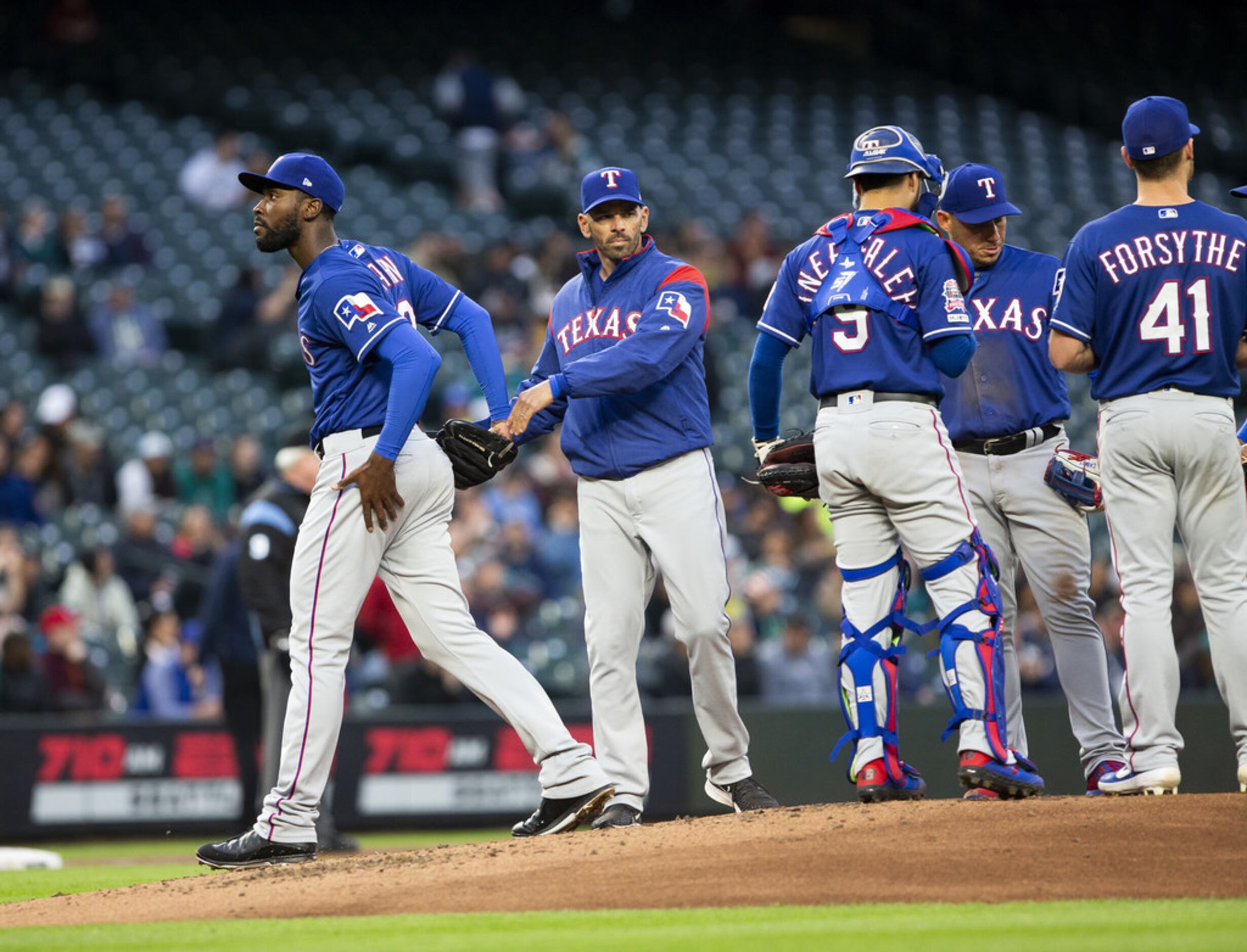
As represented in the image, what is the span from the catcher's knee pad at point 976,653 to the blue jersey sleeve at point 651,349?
1.25 m

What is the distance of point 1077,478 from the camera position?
20.4 feet

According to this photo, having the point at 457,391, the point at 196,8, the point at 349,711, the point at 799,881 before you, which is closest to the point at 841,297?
the point at 799,881

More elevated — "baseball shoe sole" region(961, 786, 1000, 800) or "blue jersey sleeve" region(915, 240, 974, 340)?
"blue jersey sleeve" region(915, 240, 974, 340)

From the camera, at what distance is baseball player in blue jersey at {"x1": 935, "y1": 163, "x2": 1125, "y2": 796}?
20.9 ft

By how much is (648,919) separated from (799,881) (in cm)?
56

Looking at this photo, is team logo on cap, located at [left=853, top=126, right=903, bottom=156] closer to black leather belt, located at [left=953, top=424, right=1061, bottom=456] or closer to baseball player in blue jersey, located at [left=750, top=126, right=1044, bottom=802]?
baseball player in blue jersey, located at [left=750, top=126, right=1044, bottom=802]

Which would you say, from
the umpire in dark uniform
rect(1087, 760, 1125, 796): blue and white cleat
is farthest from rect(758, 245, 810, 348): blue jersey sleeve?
the umpire in dark uniform

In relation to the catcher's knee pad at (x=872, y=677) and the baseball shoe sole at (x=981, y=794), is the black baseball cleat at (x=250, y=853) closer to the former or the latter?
the catcher's knee pad at (x=872, y=677)

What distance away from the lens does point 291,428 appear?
13.8m

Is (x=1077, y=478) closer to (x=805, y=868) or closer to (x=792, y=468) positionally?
(x=792, y=468)

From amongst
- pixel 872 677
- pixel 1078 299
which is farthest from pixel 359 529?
pixel 1078 299

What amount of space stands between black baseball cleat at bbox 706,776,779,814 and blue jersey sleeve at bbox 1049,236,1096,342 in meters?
2.03

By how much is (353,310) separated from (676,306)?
1216 millimetres

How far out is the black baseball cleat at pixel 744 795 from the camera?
19.8ft
